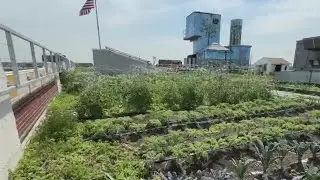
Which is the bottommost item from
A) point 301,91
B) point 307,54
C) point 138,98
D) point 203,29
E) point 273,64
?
point 273,64

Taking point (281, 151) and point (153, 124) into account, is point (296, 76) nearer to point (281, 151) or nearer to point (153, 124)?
point (153, 124)

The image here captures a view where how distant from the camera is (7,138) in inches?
146

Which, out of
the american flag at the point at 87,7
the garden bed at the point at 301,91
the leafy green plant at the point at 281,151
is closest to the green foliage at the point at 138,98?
the leafy green plant at the point at 281,151

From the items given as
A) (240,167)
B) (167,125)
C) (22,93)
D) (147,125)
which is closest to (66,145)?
(22,93)

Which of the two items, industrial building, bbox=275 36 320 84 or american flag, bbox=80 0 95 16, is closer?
industrial building, bbox=275 36 320 84

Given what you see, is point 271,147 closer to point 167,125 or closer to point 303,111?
point 167,125

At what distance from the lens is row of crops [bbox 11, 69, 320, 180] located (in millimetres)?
3787

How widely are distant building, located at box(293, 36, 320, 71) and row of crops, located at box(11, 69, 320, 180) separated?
17.6 meters

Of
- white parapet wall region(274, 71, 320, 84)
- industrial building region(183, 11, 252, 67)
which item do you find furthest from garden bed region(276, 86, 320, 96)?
industrial building region(183, 11, 252, 67)

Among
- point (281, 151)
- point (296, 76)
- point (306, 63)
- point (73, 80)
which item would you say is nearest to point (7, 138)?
point (281, 151)

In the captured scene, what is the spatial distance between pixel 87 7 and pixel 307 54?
72.2ft

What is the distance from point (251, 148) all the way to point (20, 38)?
4970mm

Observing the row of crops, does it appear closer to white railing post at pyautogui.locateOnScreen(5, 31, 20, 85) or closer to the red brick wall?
the red brick wall

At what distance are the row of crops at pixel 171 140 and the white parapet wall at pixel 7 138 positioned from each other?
20 cm
